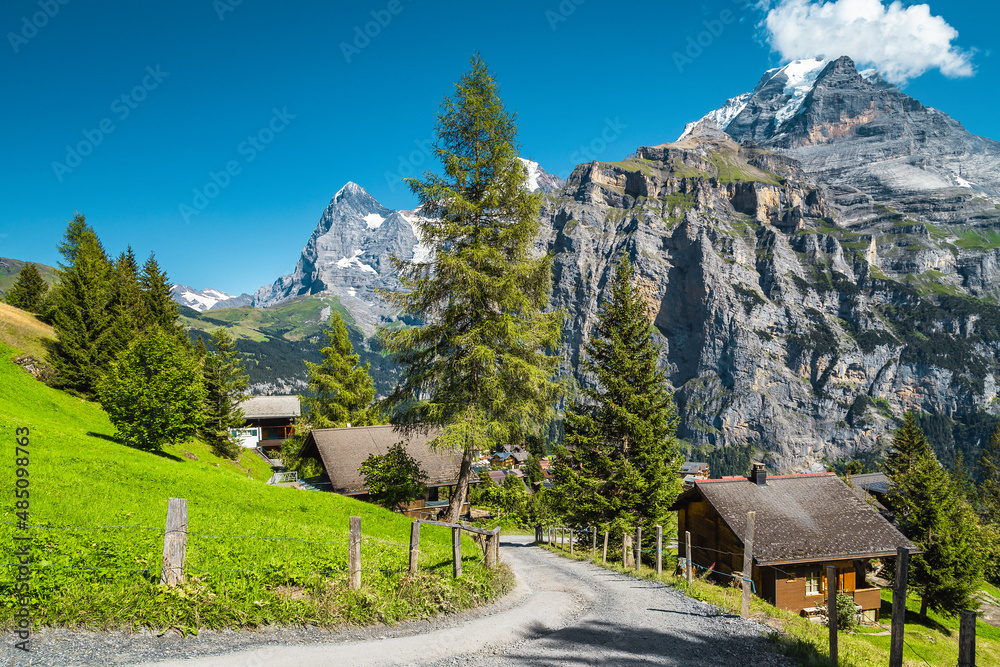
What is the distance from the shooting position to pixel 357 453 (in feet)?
112

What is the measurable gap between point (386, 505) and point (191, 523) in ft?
57.7

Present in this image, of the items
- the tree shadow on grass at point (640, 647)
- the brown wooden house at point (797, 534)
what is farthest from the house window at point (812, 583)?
the tree shadow on grass at point (640, 647)

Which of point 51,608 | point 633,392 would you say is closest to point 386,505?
point 633,392

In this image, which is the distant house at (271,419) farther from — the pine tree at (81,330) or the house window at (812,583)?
the house window at (812,583)

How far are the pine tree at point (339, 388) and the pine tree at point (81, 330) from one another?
15848 millimetres

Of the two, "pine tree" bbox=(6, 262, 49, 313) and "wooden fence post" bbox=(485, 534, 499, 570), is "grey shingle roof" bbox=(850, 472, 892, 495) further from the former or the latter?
"pine tree" bbox=(6, 262, 49, 313)

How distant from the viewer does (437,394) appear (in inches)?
728

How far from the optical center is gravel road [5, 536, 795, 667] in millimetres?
6887

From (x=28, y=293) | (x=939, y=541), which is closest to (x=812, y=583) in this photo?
(x=939, y=541)

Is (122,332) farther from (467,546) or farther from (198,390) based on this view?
(467,546)

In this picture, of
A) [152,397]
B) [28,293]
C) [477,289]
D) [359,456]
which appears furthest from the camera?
[28,293]

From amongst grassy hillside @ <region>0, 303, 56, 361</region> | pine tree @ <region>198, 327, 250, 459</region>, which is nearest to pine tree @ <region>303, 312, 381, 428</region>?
pine tree @ <region>198, 327, 250, 459</region>

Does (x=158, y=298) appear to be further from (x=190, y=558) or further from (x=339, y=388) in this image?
(x=190, y=558)

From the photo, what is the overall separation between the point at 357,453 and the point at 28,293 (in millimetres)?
41903
